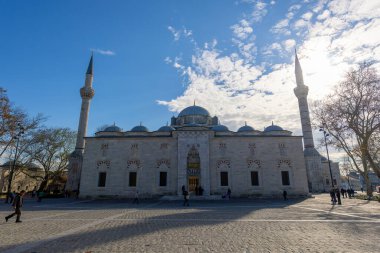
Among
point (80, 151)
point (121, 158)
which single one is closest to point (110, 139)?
point (121, 158)

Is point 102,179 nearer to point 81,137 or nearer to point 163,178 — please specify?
point 163,178

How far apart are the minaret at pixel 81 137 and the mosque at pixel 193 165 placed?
5121 millimetres

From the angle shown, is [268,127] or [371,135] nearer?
[371,135]

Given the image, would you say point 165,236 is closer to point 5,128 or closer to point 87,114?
point 5,128

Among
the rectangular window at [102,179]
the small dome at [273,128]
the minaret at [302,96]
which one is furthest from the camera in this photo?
the minaret at [302,96]

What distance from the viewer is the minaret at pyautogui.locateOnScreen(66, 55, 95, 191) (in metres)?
33.8

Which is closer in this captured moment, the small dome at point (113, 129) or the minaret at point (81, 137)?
the minaret at point (81, 137)

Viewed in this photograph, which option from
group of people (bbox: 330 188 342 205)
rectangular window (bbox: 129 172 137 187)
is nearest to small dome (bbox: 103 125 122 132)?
rectangular window (bbox: 129 172 137 187)

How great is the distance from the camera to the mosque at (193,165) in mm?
28328

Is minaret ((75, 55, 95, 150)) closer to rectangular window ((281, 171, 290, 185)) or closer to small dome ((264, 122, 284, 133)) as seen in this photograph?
small dome ((264, 122, 284, 133))

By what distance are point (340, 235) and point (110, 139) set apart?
27941 millimetres

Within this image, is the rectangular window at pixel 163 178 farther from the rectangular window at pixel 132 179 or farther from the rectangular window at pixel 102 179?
the rectangular window at pixel 102 179

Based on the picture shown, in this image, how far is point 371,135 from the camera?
23.3 m

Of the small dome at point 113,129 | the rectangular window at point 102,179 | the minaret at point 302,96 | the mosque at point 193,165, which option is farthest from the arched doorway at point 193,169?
the minaret at point 302,96
